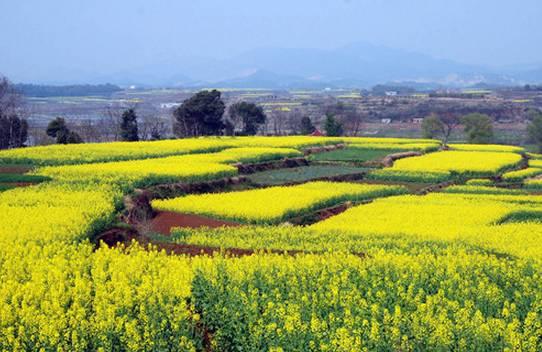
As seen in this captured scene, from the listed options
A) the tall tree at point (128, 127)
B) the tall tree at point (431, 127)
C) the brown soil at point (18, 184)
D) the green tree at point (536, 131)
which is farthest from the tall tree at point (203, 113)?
the brown soil at point (18, 184)

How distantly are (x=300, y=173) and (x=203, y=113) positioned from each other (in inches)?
1310

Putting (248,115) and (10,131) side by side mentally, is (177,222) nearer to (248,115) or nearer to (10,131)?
(10,131)

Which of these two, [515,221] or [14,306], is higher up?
[14,306]

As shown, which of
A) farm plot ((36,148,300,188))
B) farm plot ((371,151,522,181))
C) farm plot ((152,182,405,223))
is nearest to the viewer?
farm plot ((152,182,405,223))

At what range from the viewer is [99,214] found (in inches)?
886

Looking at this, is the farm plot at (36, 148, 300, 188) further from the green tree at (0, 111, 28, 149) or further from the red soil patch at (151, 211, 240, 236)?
the green tree at (0, 111, 28, 149)

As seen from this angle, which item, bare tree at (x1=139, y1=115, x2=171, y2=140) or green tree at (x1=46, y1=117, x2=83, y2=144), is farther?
bare tree at (x1=139, y1=115, x2=171, y2=140)

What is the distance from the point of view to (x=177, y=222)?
27750 millimetres

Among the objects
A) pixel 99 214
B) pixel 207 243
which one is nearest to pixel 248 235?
pixel 207 243

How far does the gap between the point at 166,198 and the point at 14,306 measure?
20166 mm

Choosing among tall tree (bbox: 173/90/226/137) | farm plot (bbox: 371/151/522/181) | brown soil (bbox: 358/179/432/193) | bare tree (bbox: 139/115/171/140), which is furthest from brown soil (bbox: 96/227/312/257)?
tall tree (bbox: 173/90/226/137)

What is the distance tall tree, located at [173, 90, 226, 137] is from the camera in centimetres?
7356

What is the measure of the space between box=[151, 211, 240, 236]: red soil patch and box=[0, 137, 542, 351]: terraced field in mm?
132

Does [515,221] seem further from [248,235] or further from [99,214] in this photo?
[99,214]
